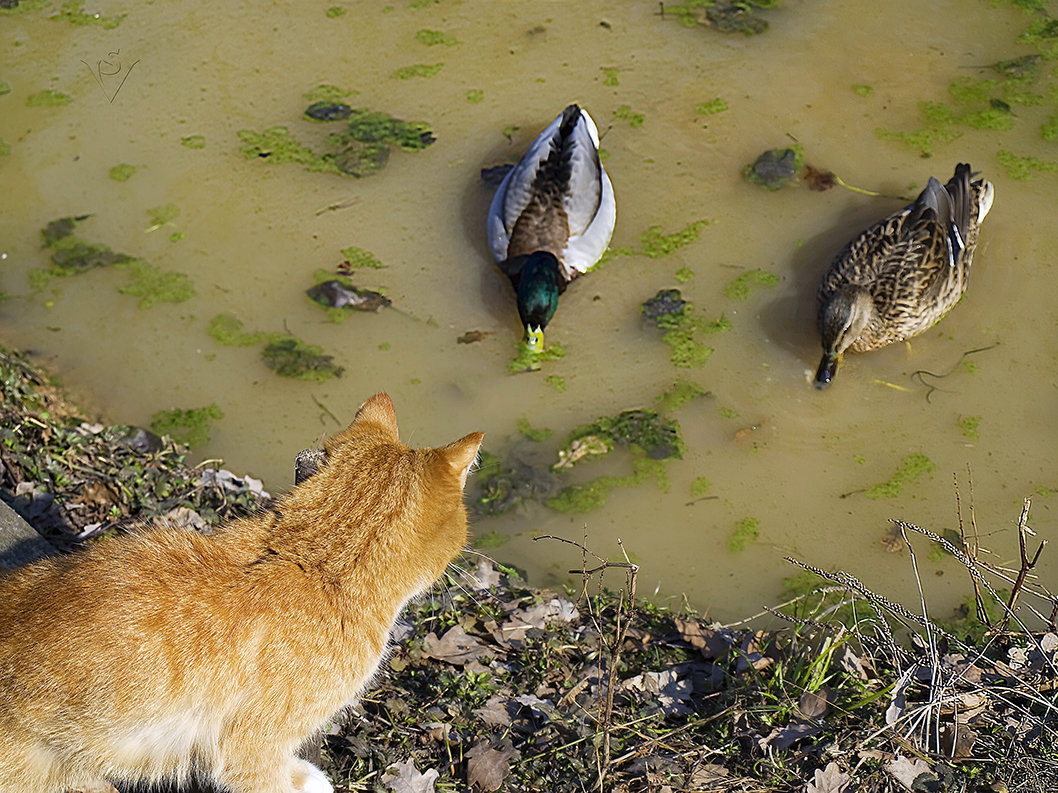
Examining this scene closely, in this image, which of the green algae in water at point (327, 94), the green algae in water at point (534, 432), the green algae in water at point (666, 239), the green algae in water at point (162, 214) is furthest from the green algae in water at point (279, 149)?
the green algae in water at point (534, 432)

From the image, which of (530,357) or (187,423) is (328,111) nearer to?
(530,357)

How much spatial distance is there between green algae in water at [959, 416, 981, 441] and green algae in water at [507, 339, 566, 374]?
2462 mm

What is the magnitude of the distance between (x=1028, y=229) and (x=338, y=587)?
18.9 ft

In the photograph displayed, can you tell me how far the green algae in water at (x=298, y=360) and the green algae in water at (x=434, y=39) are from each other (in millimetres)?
3236

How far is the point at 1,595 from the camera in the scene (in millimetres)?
2881

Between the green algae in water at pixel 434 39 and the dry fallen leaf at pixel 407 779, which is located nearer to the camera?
the dry fallen leaf at pixel 407 779

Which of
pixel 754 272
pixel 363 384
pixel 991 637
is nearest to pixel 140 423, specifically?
pixel 363 384

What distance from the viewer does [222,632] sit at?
282cm

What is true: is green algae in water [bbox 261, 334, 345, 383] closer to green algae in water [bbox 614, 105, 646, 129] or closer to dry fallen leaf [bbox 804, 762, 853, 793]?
green algae in water [bbox 614, 105, 646, 129]

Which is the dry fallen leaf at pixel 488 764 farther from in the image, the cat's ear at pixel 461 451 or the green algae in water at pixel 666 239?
the green algae in water at pixel 666 239

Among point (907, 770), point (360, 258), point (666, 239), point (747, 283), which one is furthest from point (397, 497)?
point (666, 239)

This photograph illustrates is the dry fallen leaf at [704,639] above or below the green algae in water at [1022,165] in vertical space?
below

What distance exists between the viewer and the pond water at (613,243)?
→ 17.6ft

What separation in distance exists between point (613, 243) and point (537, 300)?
0.99 meters
